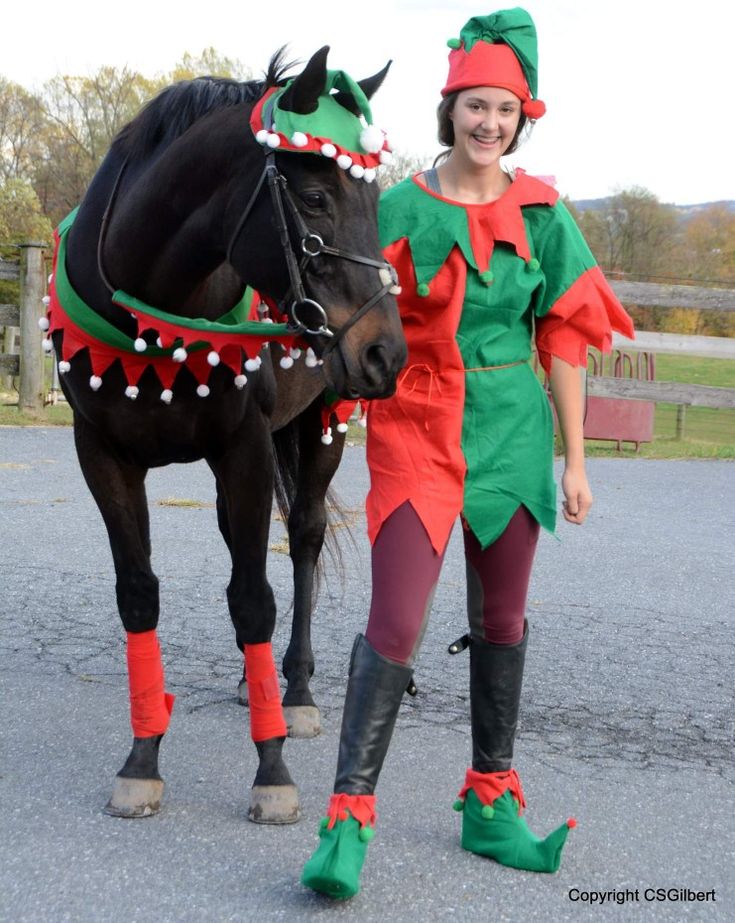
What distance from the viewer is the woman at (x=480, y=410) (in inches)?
106

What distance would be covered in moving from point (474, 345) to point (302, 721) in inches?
63.4

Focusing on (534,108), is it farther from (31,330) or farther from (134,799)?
(31,330)

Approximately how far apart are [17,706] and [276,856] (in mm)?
1414

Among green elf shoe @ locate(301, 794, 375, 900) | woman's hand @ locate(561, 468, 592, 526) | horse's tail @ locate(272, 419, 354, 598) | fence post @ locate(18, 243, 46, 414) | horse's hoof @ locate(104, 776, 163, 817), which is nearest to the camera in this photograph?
green elf shoe @ locate(301, 794, 375, 900)

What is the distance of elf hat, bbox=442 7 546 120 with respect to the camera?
2.68 m

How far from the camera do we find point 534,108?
9.04 ft

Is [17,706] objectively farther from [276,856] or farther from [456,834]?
[456,834]

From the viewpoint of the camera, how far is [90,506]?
295 inches

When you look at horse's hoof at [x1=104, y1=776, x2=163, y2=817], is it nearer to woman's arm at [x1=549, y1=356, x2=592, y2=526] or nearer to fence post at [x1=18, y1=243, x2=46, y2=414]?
woman's arm at [x1=549, y1=356, x2=592, y2=526]

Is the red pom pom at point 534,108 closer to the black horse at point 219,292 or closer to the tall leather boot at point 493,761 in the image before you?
the black horse at point 219,292

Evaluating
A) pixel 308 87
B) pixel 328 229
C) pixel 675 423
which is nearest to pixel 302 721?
pixel 328 229

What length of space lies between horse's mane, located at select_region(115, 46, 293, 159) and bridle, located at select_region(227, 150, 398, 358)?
35 centimetres

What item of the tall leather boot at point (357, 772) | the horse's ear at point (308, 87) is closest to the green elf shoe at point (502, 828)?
the tall leather boot at point (357, 772)
